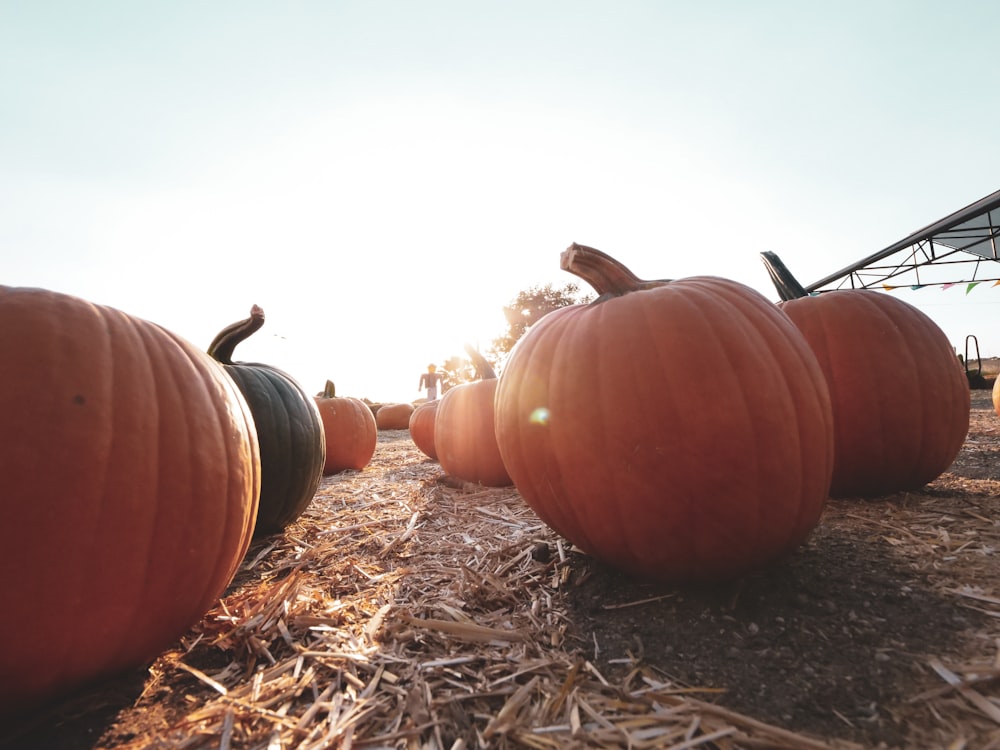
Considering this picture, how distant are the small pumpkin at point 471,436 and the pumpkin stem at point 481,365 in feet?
0.18

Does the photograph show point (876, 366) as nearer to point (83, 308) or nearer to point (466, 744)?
point (466, 744)

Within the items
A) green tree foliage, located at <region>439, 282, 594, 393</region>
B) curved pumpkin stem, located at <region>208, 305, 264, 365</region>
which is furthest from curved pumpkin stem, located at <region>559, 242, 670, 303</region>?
green tree foliage, located at <region>439, 282, 594, 393</region>

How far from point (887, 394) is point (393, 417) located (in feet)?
37.6

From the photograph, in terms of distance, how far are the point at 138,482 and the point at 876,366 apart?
10.1ft

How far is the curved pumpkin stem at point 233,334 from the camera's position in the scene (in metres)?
2.40

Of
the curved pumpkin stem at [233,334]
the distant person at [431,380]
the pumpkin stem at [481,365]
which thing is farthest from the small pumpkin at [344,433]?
the distant person at [431,380]

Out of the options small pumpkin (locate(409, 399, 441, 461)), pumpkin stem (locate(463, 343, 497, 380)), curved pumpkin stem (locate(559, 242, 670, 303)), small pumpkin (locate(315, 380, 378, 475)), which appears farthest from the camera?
small pumpkin (locate(409, 399, 441, 461))

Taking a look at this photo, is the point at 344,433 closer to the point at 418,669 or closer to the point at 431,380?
the point at 418,669

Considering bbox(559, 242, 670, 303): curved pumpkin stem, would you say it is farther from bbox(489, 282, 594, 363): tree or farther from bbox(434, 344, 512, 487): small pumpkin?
bbox(489, 282, 594, 363): tree

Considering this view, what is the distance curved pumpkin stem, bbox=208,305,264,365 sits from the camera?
7.88 feet

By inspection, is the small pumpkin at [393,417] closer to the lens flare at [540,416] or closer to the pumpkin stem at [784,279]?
the pumpkin stem at [784,279]

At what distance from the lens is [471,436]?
162 inches

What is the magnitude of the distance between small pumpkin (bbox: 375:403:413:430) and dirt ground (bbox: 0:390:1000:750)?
1074 cm

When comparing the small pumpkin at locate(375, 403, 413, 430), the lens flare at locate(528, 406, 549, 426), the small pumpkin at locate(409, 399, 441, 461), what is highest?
the lens flare at locate(528, 406, 549, 426)
